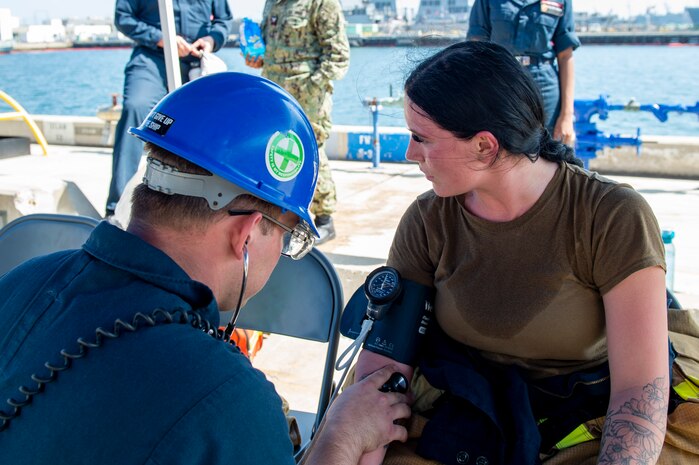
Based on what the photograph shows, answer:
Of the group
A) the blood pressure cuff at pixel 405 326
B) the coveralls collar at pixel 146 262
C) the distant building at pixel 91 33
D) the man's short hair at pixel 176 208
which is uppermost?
the man's short hair at pixel 176 208

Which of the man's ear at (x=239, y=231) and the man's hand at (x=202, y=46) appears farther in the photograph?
the man's hand at (x=202, y=46)

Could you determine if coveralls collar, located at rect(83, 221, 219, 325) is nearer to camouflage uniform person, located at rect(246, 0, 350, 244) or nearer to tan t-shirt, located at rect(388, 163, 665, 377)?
tan t-shirt, located at rect(388, 163, 665, 377)

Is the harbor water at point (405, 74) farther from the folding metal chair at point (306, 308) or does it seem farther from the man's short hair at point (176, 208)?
the man's short hair at point (176, 208)

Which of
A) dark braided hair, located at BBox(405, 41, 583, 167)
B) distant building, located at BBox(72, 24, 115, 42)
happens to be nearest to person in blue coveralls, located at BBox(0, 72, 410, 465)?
dark braided hair, located at BBox(405, 41, 583, 167)

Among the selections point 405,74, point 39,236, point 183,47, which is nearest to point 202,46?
point 183,47

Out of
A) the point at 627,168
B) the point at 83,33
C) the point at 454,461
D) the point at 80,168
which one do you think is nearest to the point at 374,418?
the point at 454,461

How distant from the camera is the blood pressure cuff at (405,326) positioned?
1.89m

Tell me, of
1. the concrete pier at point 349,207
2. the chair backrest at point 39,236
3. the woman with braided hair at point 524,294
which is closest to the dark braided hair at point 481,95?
the woman with braided hair at point 524,294

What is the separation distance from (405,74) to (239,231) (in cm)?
86

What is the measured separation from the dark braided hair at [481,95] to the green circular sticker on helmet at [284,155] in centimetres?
52

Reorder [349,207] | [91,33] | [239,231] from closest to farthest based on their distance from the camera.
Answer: [239,231] → [349,207] → [91,33]

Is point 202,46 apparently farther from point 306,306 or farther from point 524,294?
point 524,294

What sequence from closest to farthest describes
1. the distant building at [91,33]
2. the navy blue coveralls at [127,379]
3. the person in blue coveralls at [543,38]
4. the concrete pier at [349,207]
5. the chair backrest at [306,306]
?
the navy blue coveralls at [127,379] → the chair backrest at [306,306] → the concrete pier at [349,207] → the person in blue coveralls at [543,38] → the distant building at [91,33]

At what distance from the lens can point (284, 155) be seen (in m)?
1.31
